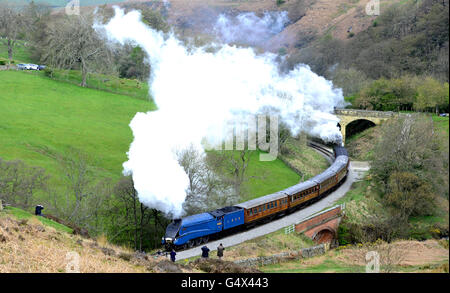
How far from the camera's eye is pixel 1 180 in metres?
32.1

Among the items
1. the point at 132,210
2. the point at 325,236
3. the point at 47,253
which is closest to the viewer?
the point at 47,253

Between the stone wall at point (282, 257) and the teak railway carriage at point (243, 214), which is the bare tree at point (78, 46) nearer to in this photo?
the teak railway carriage at point (243, 214)

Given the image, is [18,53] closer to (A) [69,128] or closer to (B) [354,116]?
(A) [69,128]

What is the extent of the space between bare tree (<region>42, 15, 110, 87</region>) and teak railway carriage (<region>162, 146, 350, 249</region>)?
33616 millimetres

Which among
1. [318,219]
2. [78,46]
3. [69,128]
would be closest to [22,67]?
[78,46]

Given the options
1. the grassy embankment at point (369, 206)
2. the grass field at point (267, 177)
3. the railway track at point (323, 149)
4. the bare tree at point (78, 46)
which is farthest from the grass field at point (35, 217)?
the railway track at point (323, 149)

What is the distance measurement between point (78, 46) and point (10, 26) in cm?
2824

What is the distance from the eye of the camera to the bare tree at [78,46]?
60.5 meters

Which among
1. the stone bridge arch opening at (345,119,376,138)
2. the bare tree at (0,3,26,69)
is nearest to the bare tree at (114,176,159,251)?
the stone bridge arch opening at (345,119,376,138)

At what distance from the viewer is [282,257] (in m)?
26.2

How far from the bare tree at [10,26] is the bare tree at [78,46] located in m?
17.6

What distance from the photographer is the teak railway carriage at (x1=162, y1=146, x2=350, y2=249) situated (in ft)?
87.2

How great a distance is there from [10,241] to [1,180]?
44.7 feet
